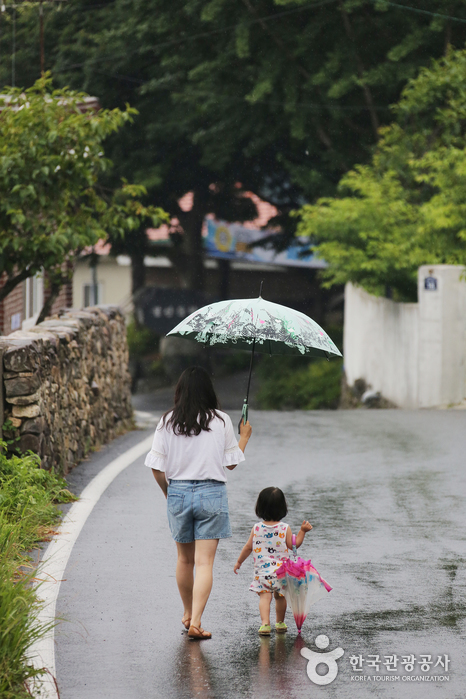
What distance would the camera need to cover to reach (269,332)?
5477 mm

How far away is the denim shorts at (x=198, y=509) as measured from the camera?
519 cm

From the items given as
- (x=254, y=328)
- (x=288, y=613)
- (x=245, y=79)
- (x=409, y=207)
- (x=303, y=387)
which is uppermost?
(x=245, y=79)

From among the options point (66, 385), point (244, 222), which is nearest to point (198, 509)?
point (66, 385)

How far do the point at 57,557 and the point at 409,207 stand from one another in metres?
13.6

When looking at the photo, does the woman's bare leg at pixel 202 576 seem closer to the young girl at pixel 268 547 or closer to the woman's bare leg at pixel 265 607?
the young girl at pixel 268 547

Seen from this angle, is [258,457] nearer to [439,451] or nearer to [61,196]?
[439,451]

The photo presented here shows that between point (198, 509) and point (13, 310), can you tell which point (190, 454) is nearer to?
point (198, 509)

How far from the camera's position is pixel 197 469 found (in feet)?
17.0

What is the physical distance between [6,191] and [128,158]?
664 inches

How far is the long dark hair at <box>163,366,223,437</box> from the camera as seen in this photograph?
5.20 m

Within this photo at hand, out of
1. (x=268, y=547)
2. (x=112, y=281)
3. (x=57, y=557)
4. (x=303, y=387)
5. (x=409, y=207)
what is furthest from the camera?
(x=112, y=281)

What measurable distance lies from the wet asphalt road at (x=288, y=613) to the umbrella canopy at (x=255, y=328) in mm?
1538

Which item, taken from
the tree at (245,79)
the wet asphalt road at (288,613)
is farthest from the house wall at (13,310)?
the tree at (245,79)

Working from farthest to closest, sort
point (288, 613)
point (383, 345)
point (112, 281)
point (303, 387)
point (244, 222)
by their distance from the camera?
1. point (112, 281)
2. point (244, 222)
3. point (303, 387)
4. point (383, 345)
5. point (288, 613)
